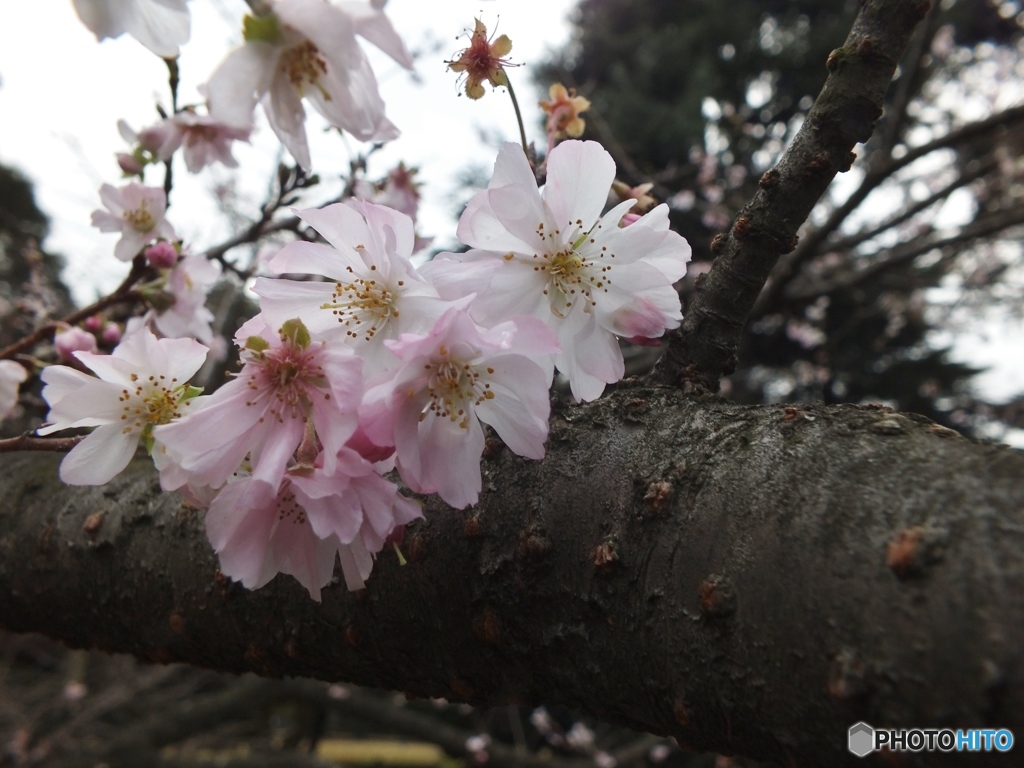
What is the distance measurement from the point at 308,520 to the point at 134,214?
48.9 inches

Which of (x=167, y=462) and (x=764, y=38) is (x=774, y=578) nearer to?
(x=167, y=462)

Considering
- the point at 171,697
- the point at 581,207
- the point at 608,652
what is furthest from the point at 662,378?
the point at 171,697

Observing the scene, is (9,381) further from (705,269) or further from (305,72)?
(705,269)

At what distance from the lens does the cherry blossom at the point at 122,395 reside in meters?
0.82

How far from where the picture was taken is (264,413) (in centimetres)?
69

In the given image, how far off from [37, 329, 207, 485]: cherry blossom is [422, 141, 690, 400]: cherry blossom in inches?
16.8

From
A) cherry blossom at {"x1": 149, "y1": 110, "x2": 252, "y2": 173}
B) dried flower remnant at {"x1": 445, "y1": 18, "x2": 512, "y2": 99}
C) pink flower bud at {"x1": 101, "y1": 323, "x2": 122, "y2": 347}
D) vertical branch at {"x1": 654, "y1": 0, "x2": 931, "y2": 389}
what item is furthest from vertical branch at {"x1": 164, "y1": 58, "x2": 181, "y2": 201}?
vertical branch at {"x1": 654, "y1": 0, "x2": 931, "y2": 389}

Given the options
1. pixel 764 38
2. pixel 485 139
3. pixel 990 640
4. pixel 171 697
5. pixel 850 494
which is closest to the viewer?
pixel 990 640

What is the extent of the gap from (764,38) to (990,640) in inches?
375

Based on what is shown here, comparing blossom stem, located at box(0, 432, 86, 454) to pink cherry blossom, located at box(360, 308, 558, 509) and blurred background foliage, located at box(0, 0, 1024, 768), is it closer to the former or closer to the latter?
pink cherry blossom, located at box(360, 308, 558, 509)

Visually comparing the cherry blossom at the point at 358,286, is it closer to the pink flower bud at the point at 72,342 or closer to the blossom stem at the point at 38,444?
the blossom stem at the point at 38,444

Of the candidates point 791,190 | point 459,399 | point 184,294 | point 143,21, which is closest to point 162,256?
point 184,294

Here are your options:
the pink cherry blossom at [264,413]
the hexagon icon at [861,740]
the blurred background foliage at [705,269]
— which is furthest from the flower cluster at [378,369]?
the blurred background foliage at [705,269]

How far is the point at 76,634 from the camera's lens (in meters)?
1.13
